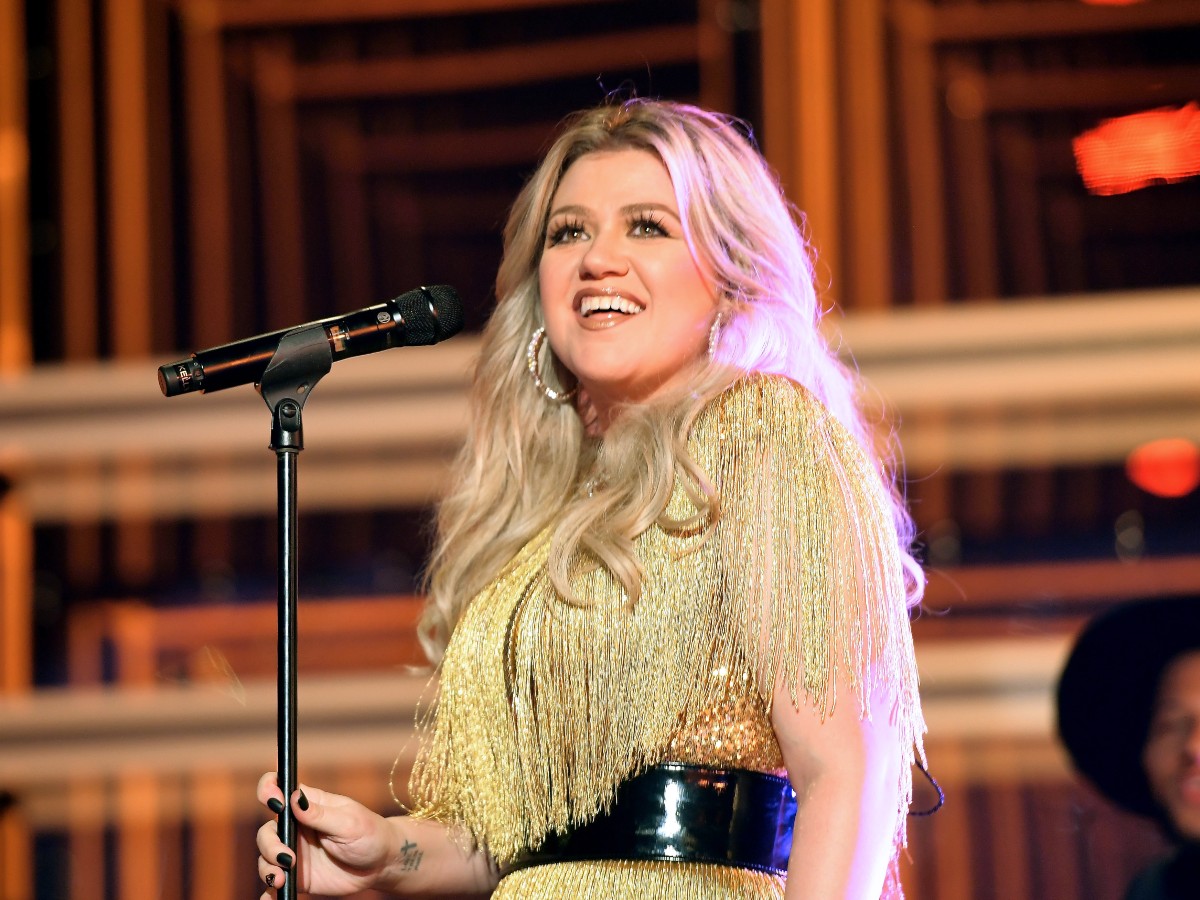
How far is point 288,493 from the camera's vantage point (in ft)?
4.23

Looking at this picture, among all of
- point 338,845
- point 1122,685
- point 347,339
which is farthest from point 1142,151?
point 338,845

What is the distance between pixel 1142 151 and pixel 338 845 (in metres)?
1.92

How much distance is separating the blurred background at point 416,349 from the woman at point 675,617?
0.88 m

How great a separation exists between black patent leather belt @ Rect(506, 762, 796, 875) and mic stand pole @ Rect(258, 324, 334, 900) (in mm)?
309

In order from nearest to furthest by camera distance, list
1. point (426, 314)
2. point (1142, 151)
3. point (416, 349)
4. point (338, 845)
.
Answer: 1. point (426, 314)
2. point (338, 845)
3. point (1142, 151)
4. point (416, 349)

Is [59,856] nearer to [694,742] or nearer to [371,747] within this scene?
[371,747]

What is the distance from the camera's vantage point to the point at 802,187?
2.69 m

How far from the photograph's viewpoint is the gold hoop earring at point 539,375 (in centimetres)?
188

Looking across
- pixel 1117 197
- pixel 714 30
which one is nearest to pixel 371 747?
pixel 714 30

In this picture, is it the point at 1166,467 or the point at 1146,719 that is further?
the point at 1166,467

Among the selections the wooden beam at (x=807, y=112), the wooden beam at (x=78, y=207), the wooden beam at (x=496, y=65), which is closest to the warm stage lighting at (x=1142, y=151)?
the wooden beam at (x=807, y=112)

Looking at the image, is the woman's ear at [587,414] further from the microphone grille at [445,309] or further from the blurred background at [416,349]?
the blurred background at [416,349]

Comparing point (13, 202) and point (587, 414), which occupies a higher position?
point (13, 202)

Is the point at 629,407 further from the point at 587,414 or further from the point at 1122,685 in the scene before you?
the point at 1122,685
